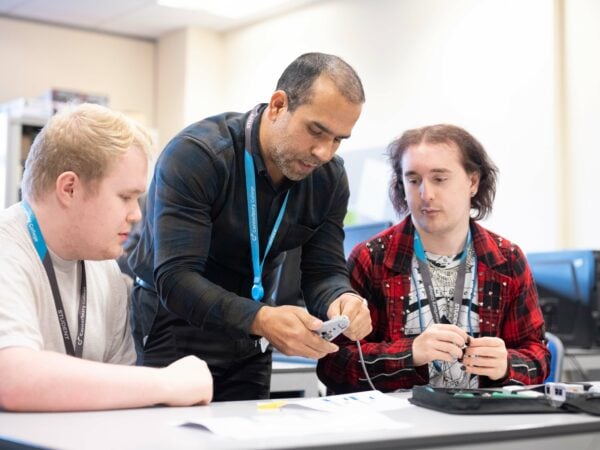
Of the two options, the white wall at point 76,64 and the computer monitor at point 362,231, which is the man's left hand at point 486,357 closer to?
the computer monitor at point 362,231

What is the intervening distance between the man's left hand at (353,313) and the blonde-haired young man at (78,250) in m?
0.40

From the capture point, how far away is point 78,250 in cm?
169

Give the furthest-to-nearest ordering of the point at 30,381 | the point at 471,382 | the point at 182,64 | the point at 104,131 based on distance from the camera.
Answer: the point at 182,64 < the point at 471,382 < the point at 104,131 < the point at 30,381

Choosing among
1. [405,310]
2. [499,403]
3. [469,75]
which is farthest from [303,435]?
[469,75]

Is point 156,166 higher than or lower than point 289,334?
higher

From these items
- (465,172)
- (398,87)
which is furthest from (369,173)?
(465,172)

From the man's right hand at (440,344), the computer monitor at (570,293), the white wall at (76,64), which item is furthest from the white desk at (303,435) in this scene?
the white wall at (76,64)

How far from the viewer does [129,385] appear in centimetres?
151

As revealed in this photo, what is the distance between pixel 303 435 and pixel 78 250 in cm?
65

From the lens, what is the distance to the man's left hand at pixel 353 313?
75.6 inches

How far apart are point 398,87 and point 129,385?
4.73 metres

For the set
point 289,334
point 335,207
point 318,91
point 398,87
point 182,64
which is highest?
point 182,64

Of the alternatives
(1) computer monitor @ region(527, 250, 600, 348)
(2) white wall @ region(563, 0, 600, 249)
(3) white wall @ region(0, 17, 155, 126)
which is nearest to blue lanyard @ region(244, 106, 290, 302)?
(1) computer monitor @ region(527, 250, 600, 348)

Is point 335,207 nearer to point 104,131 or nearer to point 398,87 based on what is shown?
point 104,131
